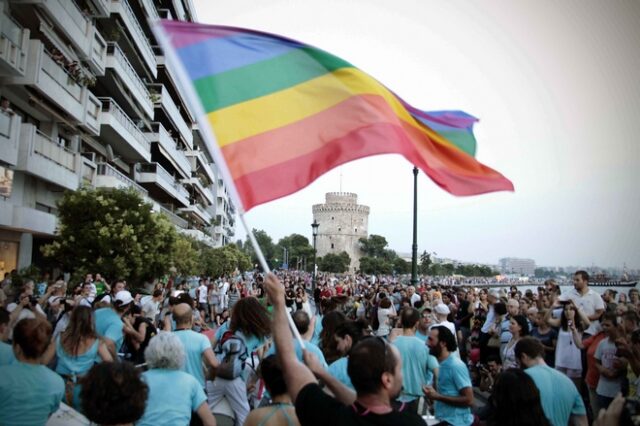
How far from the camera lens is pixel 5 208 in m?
17.0

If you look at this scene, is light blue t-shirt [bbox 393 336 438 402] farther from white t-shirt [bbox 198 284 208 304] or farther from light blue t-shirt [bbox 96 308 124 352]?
white t-shirt [bbox 198 284 208 304]

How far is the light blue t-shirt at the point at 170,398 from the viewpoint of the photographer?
359cm

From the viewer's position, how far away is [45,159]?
1894cm

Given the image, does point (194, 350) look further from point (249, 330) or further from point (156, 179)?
point (156, 179)

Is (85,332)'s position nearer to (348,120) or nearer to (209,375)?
(209,375)

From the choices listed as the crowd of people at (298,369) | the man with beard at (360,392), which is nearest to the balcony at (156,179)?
the crowd of people at (298,369)

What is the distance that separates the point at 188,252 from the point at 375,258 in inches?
3184

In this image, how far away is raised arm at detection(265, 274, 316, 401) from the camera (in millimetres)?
2580

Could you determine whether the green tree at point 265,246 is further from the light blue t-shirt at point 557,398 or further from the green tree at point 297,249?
the light blue t-shirt at point 557,398

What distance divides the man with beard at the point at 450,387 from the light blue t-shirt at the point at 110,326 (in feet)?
11.2

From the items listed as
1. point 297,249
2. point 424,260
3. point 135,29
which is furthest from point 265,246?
point 135,29

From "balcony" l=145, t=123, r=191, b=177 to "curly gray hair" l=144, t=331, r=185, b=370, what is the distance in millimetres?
30717

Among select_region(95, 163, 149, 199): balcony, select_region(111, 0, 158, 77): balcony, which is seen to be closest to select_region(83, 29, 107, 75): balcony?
select_region(111, 0, 158, 77): balcony

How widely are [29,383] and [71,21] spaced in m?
19.2
